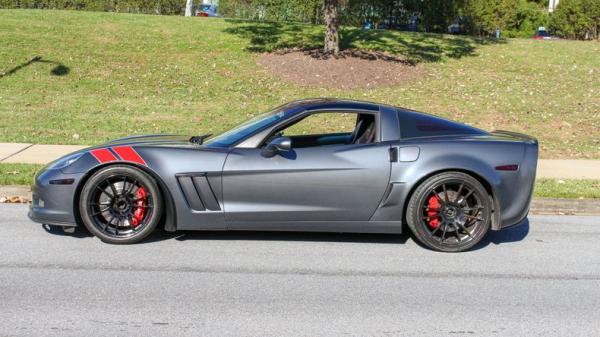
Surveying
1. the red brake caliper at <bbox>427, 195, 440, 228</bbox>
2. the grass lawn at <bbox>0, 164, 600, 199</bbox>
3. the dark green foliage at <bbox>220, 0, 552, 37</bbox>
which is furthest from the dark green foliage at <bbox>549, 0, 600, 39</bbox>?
the red brake caliper at <bbox>427, 195, 440, 228</bbox>

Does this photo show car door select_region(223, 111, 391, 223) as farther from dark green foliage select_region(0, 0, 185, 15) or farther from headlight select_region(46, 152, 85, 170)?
dark green foliage select_region(0, 0, 185, 15)

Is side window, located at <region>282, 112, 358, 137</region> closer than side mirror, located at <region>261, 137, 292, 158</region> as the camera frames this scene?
No

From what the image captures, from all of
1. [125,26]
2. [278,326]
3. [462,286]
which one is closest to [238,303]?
[278,326]

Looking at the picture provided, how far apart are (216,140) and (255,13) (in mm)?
23184

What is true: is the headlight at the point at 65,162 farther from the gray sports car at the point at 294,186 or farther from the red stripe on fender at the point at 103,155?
the red stripe on fender at the point at 103,155

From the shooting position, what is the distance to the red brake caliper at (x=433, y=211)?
623 cm

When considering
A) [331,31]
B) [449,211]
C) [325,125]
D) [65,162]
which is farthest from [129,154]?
[331,31]

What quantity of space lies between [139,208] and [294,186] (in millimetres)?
1352

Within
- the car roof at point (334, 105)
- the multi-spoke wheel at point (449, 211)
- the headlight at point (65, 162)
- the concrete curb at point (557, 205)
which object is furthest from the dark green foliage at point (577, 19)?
the headlight at point (65, 162)

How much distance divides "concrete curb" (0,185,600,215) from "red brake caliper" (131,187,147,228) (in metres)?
2.58

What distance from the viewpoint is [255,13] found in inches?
1136

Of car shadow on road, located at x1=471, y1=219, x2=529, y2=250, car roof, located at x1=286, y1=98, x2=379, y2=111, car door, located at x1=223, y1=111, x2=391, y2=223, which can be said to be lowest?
car shadow on road, located at x1=471, y1=219, x2=529, y2=250

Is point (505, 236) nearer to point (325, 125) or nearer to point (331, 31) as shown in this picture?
point (325, 125)

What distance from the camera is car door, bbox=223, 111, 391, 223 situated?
6062 mm
